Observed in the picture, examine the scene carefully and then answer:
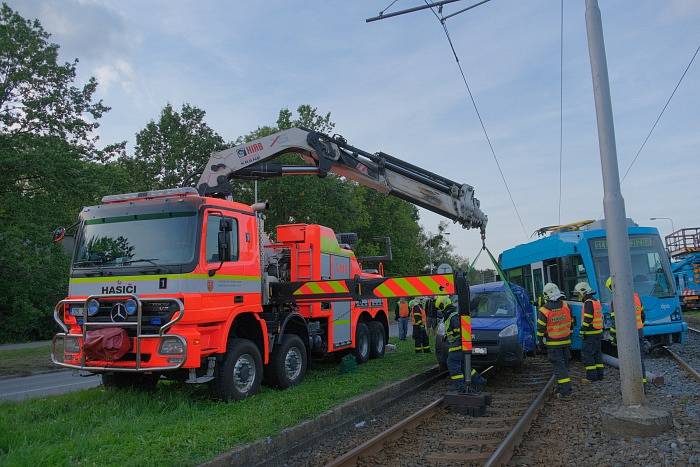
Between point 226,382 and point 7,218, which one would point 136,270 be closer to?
point 226,382

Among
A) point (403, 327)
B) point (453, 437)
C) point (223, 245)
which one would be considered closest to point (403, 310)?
point (403, 327)

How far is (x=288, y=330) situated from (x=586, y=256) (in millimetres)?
6803

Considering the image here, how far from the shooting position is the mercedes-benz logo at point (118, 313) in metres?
6.96

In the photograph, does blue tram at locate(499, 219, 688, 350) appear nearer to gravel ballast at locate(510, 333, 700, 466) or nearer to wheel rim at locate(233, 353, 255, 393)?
gravel ballast at locate(510, 333, 700, 466)

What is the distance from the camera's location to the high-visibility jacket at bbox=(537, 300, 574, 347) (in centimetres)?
863

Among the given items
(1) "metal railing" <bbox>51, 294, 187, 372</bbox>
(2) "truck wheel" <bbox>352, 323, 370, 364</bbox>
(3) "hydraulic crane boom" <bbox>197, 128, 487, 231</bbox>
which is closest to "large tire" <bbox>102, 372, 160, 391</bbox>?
(1) "metal railing" <bbox>51, 294, 187, 372</bbox>

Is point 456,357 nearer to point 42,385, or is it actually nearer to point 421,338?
point 421,338

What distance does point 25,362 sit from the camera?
15.8 meters

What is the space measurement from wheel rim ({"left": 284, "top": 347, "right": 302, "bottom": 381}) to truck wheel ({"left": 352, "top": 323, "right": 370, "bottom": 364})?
303 cm

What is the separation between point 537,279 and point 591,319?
4772 mm

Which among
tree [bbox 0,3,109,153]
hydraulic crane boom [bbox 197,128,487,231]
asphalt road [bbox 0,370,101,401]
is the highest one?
tree [bbox 0,3,109,153]

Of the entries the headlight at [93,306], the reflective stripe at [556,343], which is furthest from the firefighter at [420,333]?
the headlight at [93,306]

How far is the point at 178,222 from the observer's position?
284 inches

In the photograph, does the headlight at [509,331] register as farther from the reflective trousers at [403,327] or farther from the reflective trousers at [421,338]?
the reflective trousers at [403,327]
